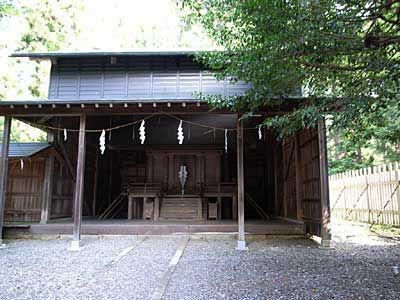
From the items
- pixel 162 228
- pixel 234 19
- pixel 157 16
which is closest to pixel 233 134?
pixel 162 228

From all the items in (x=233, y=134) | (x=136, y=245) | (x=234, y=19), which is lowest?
(x=136, y=245)

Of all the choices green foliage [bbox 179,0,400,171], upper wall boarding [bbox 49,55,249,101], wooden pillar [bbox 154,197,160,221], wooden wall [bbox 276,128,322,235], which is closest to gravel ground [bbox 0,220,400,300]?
wooden wall [bbox 276,128,322,235]

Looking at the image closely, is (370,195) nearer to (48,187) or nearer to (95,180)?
(95,180)

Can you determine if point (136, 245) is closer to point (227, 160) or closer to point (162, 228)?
point (162, 228)

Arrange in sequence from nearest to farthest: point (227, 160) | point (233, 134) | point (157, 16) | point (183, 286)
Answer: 1. point (183, 286)
2. point (233, 134)
3. point (227, 160)
4. point (157, 16)

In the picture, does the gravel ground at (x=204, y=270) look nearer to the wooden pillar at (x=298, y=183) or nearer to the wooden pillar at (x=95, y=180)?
the wooden pillar at (x=298, y=183)

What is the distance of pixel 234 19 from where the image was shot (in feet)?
16.1

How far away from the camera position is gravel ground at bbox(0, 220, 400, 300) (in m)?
3.83

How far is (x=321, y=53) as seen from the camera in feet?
13.7

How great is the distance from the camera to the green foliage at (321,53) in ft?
12.4

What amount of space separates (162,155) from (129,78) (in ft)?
11.4

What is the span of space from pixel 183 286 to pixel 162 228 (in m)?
4.31

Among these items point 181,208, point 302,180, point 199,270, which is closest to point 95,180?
point 181,208

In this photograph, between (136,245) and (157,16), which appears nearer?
(136,245)
